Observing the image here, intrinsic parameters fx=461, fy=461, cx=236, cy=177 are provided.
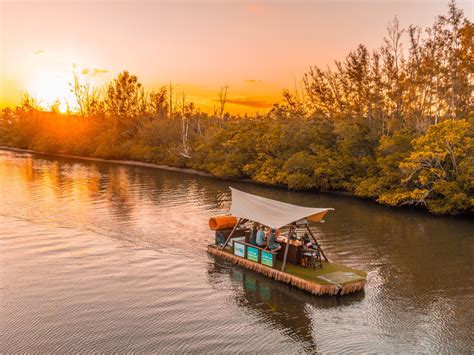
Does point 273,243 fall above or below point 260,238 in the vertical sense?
below

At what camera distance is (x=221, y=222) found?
2552 cm

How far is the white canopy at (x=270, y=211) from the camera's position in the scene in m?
21.9

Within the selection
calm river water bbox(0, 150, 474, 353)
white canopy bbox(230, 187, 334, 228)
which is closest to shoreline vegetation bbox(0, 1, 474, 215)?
calm river water bbox(0, 150, 474, 353)

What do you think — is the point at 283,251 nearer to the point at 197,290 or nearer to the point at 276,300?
the point at 276,300

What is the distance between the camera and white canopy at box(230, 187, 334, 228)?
2188 cm

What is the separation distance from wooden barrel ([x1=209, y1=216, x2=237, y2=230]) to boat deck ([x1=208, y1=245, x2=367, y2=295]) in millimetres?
3227

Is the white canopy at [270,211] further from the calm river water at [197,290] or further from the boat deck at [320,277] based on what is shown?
the calm river water at [197,290]

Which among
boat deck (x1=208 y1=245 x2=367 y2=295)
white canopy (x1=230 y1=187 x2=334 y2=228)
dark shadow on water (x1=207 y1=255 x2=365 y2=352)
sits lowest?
dark shadow on water (x1=207 y1=255 x2=365 y2=352)

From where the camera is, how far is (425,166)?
133 ft

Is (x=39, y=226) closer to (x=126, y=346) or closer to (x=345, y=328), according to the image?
(x=126, y=346)

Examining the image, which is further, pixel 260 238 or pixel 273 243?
pixel 260 238

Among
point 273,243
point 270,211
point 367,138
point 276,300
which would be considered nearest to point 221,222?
point 270,211

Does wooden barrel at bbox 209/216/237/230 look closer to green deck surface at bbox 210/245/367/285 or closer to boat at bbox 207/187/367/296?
boat at bbox 207/187/367/296

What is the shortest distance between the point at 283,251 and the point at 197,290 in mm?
4825
